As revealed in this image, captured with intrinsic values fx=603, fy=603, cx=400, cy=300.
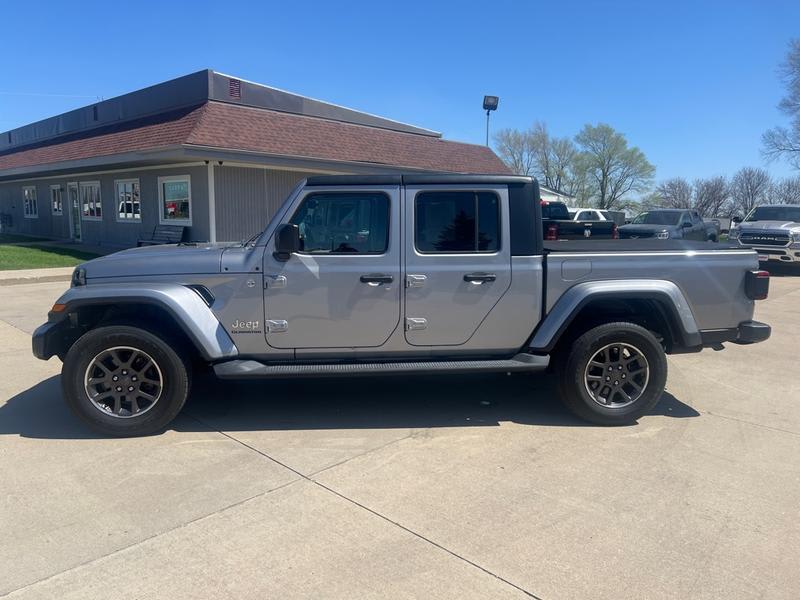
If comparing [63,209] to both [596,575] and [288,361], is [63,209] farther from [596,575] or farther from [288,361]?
[596,575]

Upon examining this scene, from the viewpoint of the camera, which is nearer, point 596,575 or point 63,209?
point 596,575

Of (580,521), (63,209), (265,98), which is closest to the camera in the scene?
(580,521)

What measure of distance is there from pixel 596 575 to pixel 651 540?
0.50 meters

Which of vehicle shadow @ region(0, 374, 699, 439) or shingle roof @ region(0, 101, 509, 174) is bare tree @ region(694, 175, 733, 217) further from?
vehicle shadow @ region(0, 374, 699, 439)

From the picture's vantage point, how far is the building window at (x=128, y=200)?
20.2m

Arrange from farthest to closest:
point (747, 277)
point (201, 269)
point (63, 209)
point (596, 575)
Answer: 1. point (63, 209)
2. point (747, 277)
3. point (201, 269)
4. point (596, 575)

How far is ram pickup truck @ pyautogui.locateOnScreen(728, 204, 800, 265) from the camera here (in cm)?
1641

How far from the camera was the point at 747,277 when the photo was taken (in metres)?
4.92

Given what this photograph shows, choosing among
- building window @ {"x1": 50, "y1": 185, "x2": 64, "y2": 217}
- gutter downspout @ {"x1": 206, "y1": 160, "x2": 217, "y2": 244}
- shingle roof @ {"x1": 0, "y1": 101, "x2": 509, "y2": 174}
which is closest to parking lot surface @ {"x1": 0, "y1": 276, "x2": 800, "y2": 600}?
gutter downspout @ {"x1": 206, "y1": 160, "x2": 217, "y2": 244}

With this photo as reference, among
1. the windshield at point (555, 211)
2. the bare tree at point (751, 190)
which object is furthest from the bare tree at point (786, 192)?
the windshield at point (555, 211)

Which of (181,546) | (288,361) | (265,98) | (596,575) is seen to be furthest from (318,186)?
(265,98)

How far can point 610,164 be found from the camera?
216 ft

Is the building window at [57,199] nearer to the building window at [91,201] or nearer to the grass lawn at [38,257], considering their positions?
the building window at [91,201]

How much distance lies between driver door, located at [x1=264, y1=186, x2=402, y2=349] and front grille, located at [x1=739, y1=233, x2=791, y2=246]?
1579 cm
